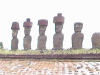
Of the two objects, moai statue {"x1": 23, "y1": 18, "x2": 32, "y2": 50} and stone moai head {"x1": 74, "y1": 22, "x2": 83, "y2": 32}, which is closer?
stone moai head {"x1": 74, "y1": 22, "x2": 83, "y2": 32}

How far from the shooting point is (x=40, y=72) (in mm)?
7605

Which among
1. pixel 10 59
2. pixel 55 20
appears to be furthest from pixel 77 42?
pixel 10 59

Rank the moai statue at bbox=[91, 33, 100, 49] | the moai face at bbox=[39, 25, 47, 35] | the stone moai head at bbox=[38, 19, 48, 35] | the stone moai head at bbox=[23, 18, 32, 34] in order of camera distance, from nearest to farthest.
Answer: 1. the moai statue at bbox=[91, 33, 100, 49]
2. the stone moai head at bbox=[38, 19, 48, 35]
3. the moai face at bbox=[39, 25, 47, 35]
4. the stone moai head at bbox=[23, 18, 32, 34]

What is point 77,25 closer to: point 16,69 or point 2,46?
point 16,69

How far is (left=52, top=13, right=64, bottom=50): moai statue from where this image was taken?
1296 cm

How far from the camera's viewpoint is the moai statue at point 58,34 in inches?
510

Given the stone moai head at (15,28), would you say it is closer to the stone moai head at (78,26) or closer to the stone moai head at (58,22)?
the stone moai head at (58,22)

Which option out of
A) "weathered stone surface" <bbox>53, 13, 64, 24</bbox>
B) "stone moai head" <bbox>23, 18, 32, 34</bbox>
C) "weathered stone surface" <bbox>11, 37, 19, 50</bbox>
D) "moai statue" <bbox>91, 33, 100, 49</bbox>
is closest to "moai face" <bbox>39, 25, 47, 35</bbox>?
"weathered stone surface" <bbox>53, 13, 64, 24</bbox>

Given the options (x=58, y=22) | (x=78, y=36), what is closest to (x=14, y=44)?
(x=58, y=22)

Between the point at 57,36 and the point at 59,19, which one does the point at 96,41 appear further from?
the point at 59,19

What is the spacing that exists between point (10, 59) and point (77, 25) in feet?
11.9

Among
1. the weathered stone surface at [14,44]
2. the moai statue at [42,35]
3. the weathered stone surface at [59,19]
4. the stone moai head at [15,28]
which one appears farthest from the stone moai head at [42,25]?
the weathered stone surface at [14,44]

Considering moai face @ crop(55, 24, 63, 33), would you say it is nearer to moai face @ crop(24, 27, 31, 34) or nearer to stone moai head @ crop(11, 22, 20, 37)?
moai face @ crop(24, 27, 31, 34)

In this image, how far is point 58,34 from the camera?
13.0 metres
